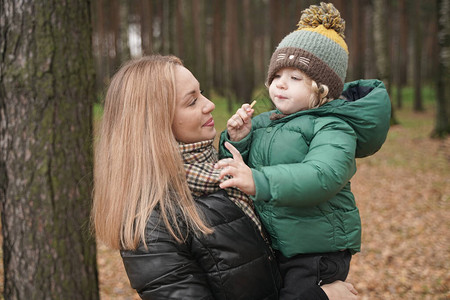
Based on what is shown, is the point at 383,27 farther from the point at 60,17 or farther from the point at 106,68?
the point at 106,68

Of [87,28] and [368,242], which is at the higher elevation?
[87,28]

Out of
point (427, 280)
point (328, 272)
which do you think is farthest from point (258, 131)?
point (427, 280)

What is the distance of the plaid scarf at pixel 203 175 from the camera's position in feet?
5.34

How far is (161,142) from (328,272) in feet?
2.86

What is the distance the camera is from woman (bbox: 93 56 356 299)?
149 centimetres

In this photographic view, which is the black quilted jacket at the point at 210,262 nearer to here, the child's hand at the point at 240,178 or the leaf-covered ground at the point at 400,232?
the child's hand at the point at 240,178

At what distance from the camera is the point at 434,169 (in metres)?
8.16

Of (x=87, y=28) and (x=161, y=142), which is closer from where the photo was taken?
(x=161, y=142)

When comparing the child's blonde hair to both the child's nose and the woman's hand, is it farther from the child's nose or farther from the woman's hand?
the woman's hand

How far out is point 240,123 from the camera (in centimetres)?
178

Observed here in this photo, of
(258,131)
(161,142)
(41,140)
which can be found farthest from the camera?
(41,140)

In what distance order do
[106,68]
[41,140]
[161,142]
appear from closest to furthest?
[161,142] < [41,140] < [106,68]

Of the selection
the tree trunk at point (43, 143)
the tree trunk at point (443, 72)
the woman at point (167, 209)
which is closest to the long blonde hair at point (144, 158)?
the woman at point (167, 209)

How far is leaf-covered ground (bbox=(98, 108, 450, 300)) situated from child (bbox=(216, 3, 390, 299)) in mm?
3229
